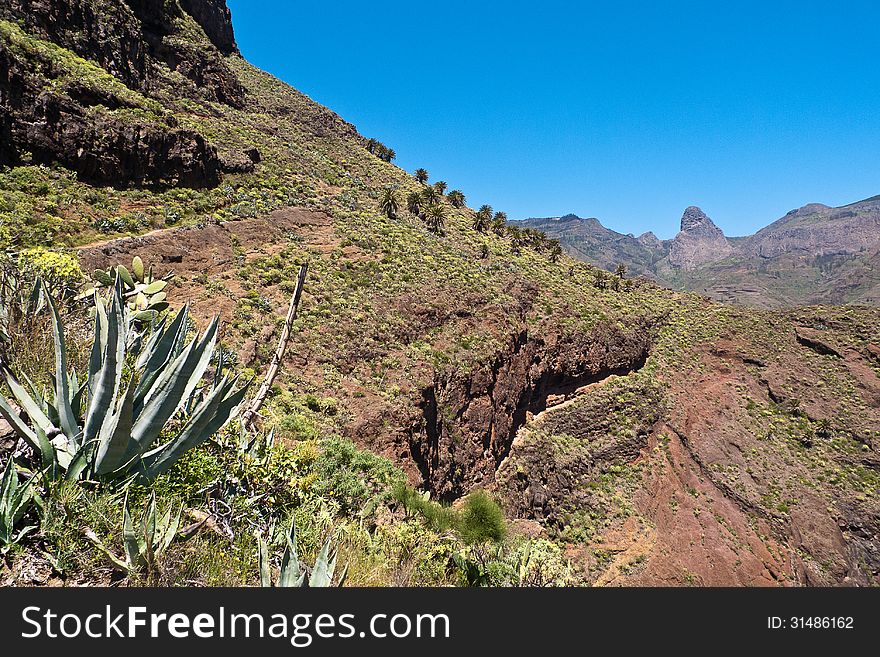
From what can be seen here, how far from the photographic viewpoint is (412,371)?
14266 mm

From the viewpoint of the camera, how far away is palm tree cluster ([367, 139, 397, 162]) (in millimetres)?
44000

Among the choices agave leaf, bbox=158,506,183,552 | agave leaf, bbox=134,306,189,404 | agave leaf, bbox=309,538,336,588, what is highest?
agave leaf, bbox=134,306,189,404

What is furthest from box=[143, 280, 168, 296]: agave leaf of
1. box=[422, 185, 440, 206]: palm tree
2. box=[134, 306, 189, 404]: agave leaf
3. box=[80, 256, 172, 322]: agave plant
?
box=[422, 185, 440, 206]: palm tree

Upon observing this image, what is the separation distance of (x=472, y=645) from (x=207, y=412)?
8.83 feet

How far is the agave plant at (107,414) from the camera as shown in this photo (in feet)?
9.17

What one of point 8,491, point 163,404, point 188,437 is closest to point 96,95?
point 163,404

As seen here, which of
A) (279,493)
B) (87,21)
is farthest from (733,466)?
(87,21)

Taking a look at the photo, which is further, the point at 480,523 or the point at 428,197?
the point at 428,197

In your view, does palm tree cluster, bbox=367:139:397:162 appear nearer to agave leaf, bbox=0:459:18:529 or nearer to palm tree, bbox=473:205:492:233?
palm tree, bbox=473:205:492:233

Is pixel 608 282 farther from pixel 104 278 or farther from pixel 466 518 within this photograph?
pixel 104 278

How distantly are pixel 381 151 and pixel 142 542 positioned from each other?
47.2m

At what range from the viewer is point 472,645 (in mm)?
2385

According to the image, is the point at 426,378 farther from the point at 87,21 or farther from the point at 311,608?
the point at 87,21

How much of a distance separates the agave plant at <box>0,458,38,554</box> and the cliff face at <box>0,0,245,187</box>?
758 inches
